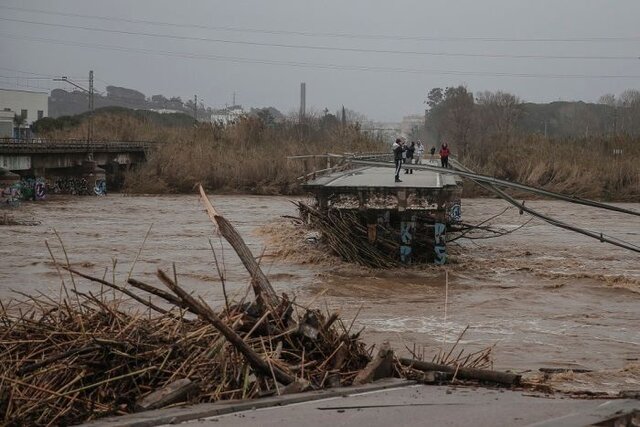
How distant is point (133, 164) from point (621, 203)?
1281 inches

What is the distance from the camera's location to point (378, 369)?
27.9 feet

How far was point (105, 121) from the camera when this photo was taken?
7388cm

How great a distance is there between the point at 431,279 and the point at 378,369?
53.0ft

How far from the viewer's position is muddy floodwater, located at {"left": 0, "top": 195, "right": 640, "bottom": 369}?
634 inches

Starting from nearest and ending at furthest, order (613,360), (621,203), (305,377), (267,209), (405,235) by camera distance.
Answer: (305,377)
(613,360)
(405,235)
(267,209)
(621,203)

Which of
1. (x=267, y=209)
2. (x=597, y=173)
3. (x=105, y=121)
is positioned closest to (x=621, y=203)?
(x=597, y=173)

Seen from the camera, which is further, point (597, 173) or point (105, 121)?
point (105, 121)

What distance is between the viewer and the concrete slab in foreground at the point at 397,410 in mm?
6691

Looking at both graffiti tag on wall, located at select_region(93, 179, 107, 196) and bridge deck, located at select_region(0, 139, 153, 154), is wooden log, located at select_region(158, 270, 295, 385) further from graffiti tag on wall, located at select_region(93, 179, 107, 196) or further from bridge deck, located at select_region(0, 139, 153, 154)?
graffiti tag on wall, located at select_region(93, 179, 107, 196)

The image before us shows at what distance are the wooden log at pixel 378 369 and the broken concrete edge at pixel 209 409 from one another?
0.23 meters

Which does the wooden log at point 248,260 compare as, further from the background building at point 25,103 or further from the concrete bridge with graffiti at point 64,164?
the background building at point 25,103

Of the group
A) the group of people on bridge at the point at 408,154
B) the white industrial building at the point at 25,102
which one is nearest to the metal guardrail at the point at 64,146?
the group of people on bridge at the point at 408,154

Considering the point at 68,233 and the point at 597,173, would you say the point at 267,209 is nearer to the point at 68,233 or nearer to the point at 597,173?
the point at 68,233

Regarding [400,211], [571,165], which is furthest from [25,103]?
[400,211]
